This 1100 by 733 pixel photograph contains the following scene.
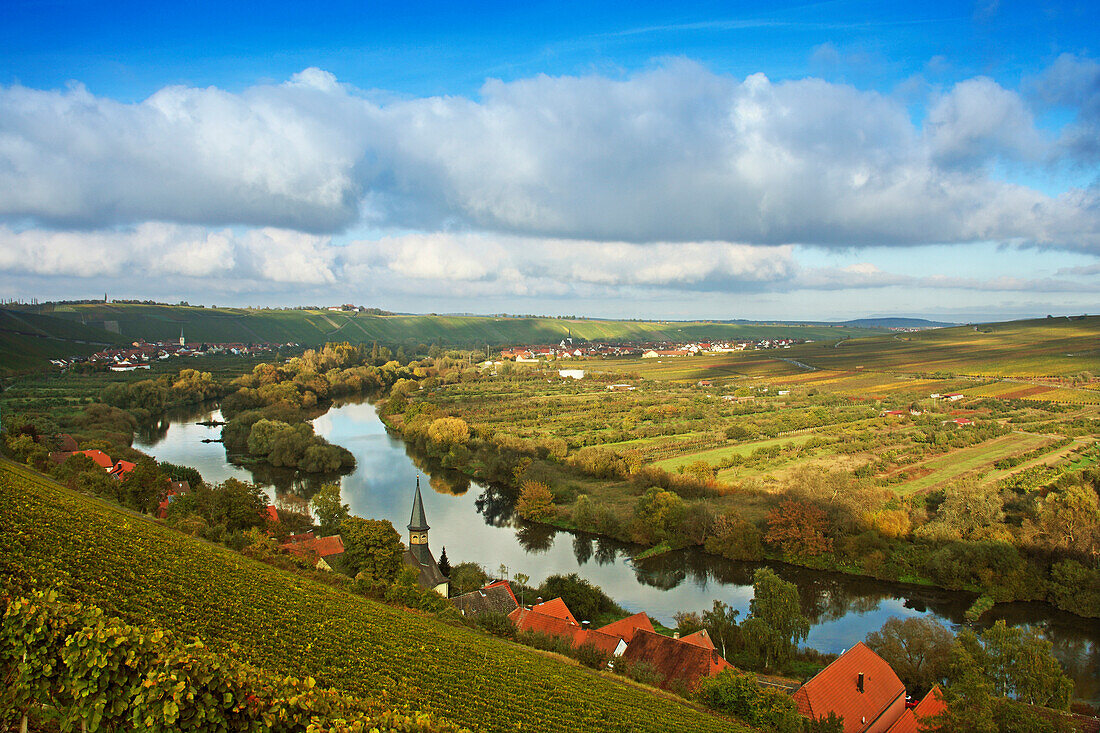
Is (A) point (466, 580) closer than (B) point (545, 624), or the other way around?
(B) point (545, 624)

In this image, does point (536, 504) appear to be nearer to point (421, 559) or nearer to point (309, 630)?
point (421, 559)

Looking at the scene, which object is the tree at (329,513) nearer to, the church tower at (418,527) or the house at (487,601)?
the church tower at (418,527)

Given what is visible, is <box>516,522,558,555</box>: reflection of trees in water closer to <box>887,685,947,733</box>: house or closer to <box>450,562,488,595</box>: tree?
<box>450,562,488,595</box>: tree

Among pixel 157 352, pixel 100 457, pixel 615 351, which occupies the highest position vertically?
pixel 615 351

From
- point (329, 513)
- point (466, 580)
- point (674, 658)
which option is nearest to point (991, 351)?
point (674, 658)

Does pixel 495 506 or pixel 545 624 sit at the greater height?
pixel 545 624

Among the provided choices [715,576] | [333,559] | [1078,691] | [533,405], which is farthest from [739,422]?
[333,559]

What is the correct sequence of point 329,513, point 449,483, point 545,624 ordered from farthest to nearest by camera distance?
point 449,483, point 329,513, point 545,624

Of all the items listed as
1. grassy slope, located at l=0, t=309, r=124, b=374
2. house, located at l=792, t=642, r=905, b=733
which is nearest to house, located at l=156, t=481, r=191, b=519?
house, located at l=792, t=642, r=905, b=733
